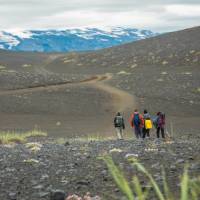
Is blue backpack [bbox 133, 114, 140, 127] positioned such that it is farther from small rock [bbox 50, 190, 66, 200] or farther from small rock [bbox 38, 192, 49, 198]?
small rock [bbox 50, 190, 66, 200]

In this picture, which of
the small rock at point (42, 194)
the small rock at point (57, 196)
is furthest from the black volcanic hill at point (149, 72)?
the small rock at point (57, 196)

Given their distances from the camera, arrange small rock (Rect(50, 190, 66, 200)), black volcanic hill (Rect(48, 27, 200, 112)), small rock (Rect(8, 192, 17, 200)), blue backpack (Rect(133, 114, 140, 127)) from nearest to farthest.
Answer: small rock (Rect(50, 190, 66, 200)), small rock (Rect(8, 192, 17, 200)), blue backpack (Rect(133, 114, 140, 127)), black volcanic hill (Rect(48, 27, 200, 112))

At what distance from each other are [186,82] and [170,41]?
50.3 meters

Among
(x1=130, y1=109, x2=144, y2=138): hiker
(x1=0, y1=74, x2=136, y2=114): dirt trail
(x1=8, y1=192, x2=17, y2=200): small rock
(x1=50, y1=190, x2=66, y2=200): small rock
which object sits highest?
(x1=0, y1=74, x2=136, y2=114): dirt trail

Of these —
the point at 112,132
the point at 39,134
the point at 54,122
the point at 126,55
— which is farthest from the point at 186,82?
the point at 126,55

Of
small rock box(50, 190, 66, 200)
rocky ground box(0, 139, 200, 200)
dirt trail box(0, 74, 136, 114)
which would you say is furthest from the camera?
dirt trail box(0, 74, 136, 114)

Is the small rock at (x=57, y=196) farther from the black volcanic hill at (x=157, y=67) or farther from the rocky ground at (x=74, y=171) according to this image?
the black volcanic hill at (x=157, y=67)

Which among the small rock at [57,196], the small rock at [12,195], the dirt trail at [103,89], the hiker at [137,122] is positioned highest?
the dirt trail at [103,89]

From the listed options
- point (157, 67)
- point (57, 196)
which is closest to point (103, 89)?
point (157, 67)

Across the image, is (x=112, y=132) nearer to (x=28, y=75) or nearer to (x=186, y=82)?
(x=186, y=82)

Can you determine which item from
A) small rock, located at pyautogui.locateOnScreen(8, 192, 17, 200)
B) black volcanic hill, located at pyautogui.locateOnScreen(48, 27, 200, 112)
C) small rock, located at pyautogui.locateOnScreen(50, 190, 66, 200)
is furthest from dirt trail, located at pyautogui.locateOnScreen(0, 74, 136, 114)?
small rock, located at pyautogui.locateOnScreen(50, 190, 66, 200)

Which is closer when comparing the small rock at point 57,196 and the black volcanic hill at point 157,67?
the small rock at point 57,196

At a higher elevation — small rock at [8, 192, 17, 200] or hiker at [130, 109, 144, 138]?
hiker at [130, 109, 144, 138]

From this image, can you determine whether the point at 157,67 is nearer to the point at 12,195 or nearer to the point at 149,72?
the point at 149,72
